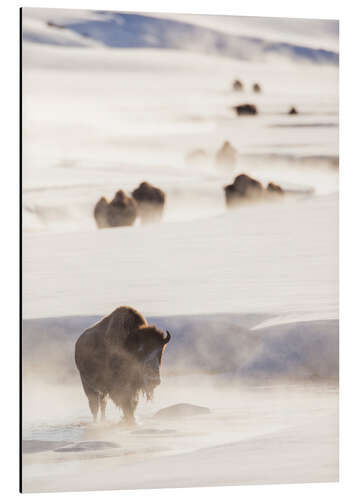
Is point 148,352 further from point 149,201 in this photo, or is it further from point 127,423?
point 149,201

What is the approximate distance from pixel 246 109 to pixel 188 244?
842mm

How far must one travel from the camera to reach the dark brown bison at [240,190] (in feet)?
21.2

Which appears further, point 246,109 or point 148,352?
point 246,109

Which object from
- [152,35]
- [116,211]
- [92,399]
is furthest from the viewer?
[152,35]

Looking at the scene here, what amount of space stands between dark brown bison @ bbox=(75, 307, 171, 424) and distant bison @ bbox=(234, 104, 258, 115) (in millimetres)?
1273

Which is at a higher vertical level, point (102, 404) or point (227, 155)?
point (227, 155)

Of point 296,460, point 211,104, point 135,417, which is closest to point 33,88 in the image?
point 211,104

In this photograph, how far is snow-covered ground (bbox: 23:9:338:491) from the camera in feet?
20.4

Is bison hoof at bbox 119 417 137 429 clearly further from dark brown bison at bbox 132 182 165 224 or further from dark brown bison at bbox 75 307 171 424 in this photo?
dark brown bison at bbox 132 182 165 224

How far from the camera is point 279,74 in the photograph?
21.7 ft

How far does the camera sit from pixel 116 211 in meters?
6.35

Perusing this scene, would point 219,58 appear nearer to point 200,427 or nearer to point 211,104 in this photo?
point 211,104

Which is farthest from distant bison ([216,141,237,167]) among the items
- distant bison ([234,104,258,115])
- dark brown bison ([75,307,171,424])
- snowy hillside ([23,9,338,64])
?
dark brown bison ([75,307,171,424])

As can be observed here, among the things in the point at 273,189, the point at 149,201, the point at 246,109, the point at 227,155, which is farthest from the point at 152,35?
the point at 273,189
